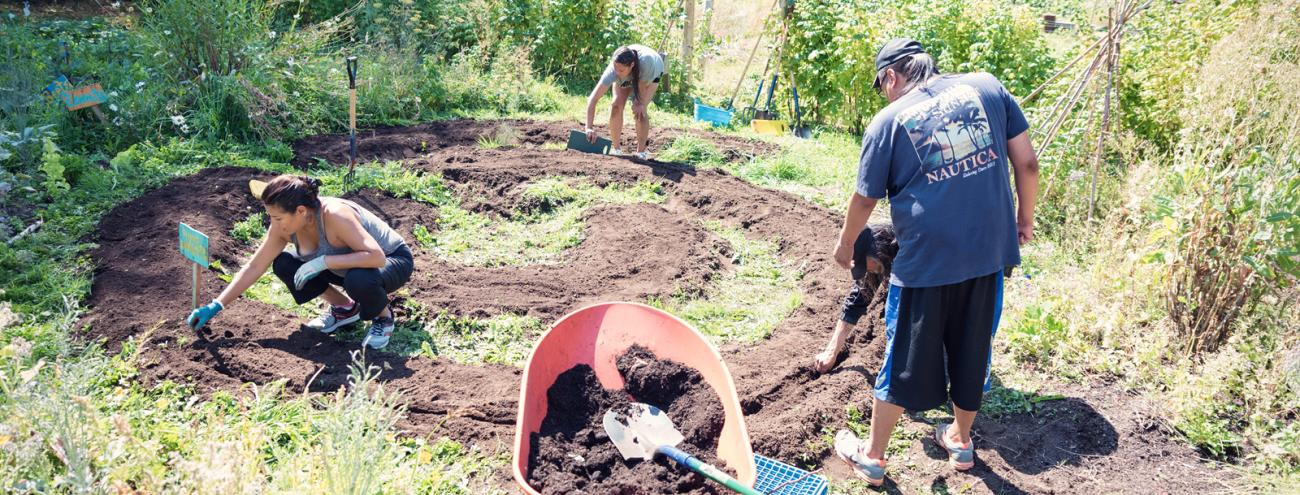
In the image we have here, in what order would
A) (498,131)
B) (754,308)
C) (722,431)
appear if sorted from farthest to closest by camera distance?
(498,131), (754,308), (722,431)

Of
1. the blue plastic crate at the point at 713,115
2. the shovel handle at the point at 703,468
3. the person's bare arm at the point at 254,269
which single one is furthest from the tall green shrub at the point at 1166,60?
the person's bare arm at the point at 254,269

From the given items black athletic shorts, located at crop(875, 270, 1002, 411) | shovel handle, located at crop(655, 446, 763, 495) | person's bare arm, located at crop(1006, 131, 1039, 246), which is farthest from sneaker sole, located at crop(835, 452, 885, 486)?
person's bare arm, located at crop(1006, 131, 1039, 246)

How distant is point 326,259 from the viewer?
4.43 meters

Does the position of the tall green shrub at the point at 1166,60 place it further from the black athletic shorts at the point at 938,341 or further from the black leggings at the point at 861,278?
the black athletic shorts at the point at 938,341

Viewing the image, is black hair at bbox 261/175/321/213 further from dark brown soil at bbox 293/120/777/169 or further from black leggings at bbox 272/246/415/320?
dark brown soil at bbox 293/120/777/169

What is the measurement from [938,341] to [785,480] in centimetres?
84

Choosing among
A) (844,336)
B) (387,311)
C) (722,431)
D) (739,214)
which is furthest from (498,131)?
(722,431)

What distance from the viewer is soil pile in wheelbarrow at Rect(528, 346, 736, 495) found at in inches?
133

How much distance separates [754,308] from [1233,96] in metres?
3.04

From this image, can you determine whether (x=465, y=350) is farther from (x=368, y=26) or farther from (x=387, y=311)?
(x=368, y=26)

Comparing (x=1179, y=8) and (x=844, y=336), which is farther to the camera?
(x=1179, y=8)

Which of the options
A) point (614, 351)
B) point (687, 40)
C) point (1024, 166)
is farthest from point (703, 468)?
point (687, 40)

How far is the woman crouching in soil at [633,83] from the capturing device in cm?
796

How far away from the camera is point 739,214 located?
7.08 metres
